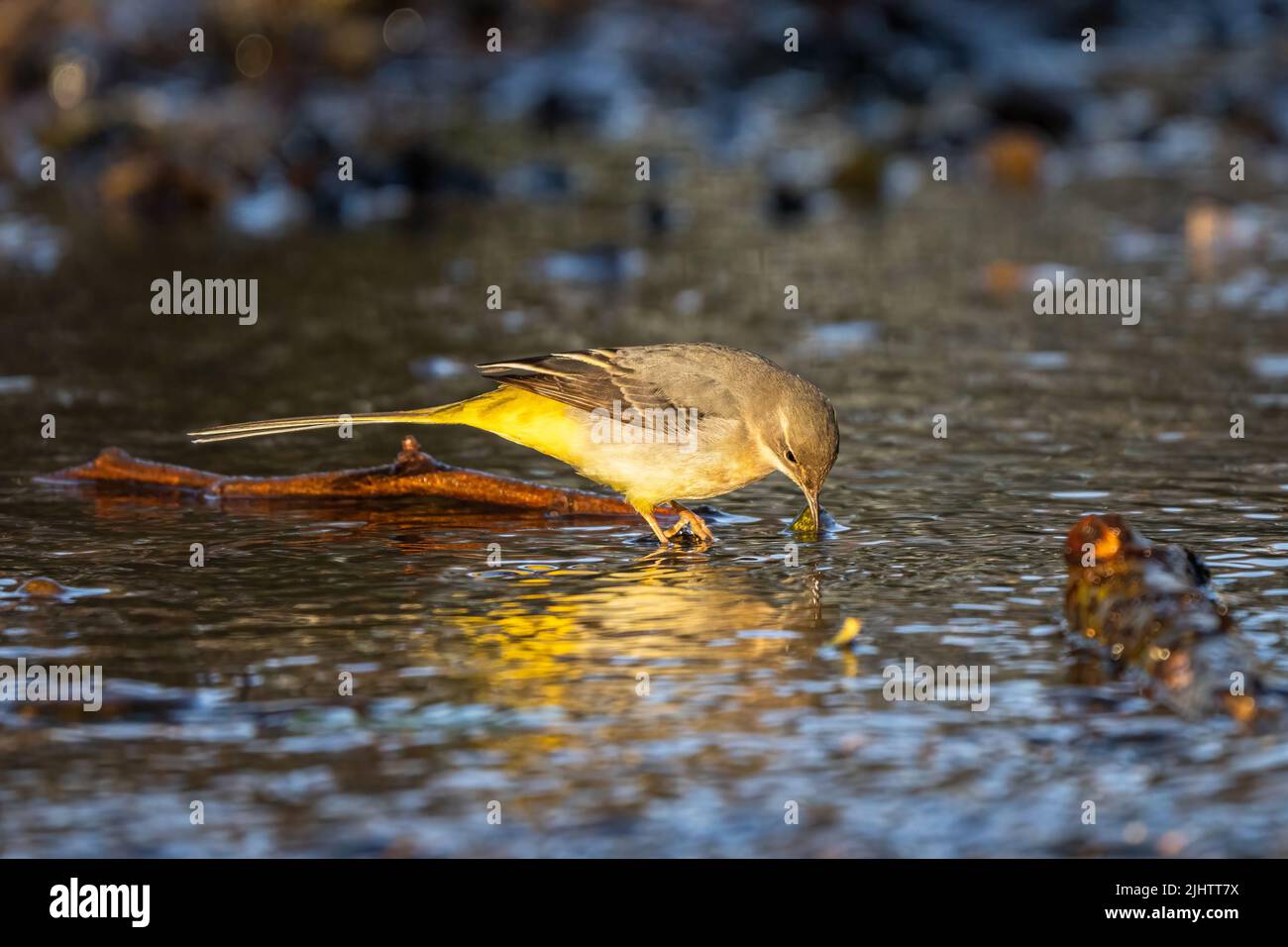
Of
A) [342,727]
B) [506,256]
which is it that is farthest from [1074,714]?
[506,256]

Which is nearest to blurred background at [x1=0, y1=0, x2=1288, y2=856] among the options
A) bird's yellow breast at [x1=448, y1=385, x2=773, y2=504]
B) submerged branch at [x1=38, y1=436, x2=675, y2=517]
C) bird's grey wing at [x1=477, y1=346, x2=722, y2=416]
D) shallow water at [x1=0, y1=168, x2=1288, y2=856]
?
shallow water at [x1=0, y1=168, x2=1288, y2=856]

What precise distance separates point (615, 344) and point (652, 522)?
4.62 metres

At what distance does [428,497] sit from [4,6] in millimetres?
18914

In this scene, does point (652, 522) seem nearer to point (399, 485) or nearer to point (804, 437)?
point (804, 437)

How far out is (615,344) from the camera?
44.8ft

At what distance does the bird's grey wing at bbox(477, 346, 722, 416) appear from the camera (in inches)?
358

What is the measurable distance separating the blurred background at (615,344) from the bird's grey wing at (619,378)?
0.67 metres

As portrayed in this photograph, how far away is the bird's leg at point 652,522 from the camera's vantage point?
9.15 m

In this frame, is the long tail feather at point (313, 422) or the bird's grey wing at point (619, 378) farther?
the long tail feather at point (313, 422)

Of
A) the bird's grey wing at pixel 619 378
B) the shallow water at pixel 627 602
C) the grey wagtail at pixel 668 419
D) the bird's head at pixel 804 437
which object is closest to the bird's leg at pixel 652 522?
the grey wagtail at pixel 668 419

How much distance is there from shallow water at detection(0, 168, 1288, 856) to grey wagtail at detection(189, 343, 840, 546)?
367mm

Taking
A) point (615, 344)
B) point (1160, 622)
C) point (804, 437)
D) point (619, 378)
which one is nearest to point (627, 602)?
point (804, 437)

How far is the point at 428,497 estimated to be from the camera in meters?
9.78

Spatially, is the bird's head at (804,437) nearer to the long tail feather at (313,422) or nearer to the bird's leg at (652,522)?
the bird's leg at (652,522)
